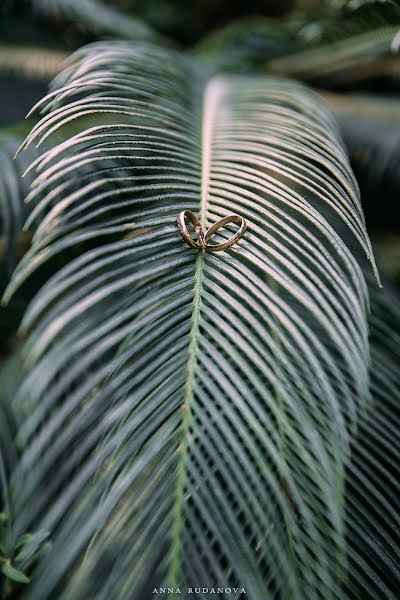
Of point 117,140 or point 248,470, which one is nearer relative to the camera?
point 248,470

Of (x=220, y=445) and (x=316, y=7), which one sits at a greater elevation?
(x=316, y=7)

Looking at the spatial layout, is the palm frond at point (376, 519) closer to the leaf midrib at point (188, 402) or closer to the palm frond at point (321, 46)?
the leaf midrib at point (188, 402)

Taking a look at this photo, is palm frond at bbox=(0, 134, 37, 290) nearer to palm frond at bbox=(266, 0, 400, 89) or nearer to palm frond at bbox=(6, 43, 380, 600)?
palm frond at bbox=(6, 43, 380, 600)

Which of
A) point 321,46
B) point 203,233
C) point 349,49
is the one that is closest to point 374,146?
point 349,49

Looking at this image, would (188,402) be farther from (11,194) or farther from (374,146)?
(374,146)

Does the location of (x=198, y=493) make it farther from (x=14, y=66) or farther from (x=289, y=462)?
(x=14, y=66)

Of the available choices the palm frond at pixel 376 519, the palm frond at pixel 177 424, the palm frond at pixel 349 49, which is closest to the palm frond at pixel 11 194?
the palm frond at pixel 177 424

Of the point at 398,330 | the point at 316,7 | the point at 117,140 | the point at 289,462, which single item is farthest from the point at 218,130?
the point at 316,7

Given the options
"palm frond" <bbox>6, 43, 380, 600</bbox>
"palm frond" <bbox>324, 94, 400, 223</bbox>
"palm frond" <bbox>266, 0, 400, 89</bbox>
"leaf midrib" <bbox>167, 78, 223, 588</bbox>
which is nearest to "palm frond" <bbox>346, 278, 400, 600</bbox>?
"palm frond" <bbox>6, 43, 380, 600</bbox>

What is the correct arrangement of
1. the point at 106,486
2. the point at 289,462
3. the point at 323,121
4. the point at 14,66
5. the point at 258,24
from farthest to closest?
the point at 258,24, the point at 14,66, the point at 323,121, the point at 289,462, the point at 106,486
